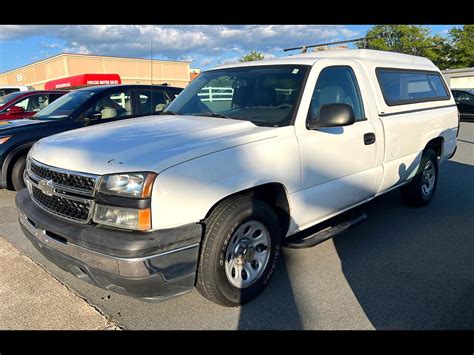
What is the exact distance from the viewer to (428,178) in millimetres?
5355

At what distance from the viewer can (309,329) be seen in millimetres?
2652

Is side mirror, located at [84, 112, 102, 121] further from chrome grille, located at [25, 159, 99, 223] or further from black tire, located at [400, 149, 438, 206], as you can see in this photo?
black tire, located at [400, 149, 438, 206]

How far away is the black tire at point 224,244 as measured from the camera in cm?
256

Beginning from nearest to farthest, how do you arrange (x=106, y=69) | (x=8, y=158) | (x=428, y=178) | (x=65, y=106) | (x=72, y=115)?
1. (x=428, y=178)
2. (x=8, y=158)
3. (x=72, y=115)
4. (x=65, y=106)
5. (x=106, y=69)

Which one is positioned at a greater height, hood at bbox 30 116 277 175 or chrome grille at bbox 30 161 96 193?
hood at bbox 30 116 277 175

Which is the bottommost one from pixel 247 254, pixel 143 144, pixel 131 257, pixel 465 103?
pixel 465 103

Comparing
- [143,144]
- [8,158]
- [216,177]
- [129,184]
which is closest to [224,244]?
[216,177]

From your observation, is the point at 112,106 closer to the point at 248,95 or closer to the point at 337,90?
the point at 248,95

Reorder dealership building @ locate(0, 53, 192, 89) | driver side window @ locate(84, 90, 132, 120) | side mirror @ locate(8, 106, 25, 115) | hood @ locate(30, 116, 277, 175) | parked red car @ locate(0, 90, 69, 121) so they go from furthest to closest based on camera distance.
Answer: dealership building @ locate(0, 53, 192, 89), parked red car @ locate(0, 90, 69, 121), side mirror @ locate(8, 106, 25, 115), driver side window @ locate(84, 90, 132, 120), hood @ locate(30, 116, 277, 175)

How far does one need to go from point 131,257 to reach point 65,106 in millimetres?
5014

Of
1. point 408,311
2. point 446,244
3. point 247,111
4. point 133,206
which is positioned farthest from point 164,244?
point 446,244

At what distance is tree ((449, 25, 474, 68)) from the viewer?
1500 inches

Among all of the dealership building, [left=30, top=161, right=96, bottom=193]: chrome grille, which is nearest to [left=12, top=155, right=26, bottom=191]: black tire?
[left=30, top=161, right=96, bottom=193]: chrome grille

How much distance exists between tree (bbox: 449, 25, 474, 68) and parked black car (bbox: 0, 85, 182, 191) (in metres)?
41.3
